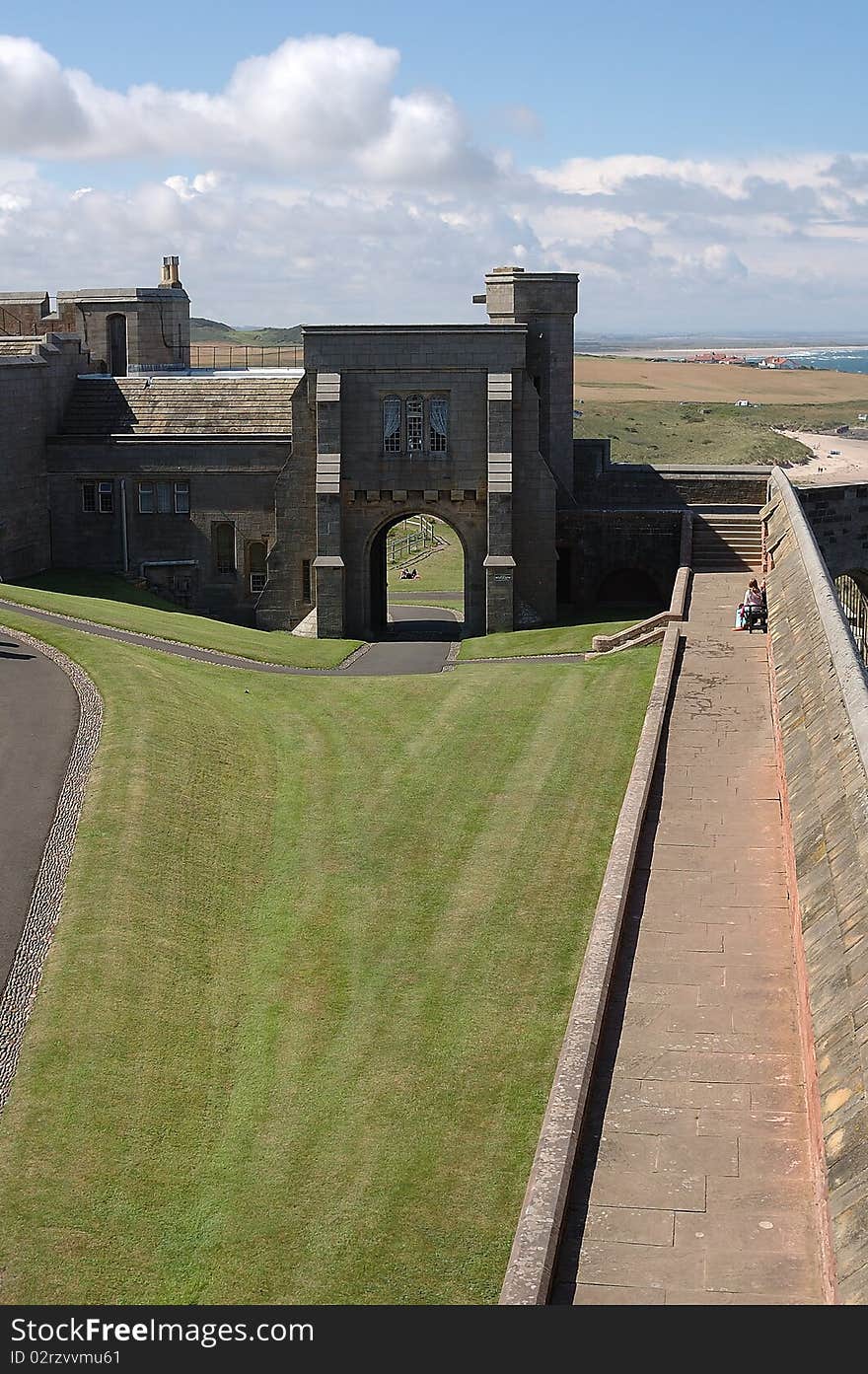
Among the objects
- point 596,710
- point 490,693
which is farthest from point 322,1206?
point 490,693

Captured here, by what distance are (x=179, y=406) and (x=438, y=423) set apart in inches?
375

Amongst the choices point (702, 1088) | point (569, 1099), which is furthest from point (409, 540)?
point (569, 1099)

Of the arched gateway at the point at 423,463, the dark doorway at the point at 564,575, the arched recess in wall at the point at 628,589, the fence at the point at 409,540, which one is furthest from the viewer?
the fence at the point at 409,540

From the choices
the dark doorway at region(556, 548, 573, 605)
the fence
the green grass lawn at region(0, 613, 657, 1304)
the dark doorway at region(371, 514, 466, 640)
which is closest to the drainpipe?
the dark doorway at region(371, 514, 466, 640)

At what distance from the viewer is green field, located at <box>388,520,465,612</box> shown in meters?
61.4

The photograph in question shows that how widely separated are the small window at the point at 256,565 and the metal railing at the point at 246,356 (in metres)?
11.0

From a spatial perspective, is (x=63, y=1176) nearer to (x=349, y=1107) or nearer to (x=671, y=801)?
(x=349, y=1107)

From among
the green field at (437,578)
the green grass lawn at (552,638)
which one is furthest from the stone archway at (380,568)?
the green field at (437,578)

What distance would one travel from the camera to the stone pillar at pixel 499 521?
45875 mm

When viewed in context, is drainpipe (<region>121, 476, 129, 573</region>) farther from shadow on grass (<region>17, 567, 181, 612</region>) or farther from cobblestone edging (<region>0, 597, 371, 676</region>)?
cobblestone edging (<region>0, 597, 371, 676</region>)

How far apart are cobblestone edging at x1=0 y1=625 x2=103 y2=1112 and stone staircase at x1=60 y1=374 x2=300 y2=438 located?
886 inches

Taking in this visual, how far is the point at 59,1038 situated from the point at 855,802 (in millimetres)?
9320

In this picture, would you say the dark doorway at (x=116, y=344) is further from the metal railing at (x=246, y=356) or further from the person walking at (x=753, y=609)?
the person walking at (x=753, y=609)
